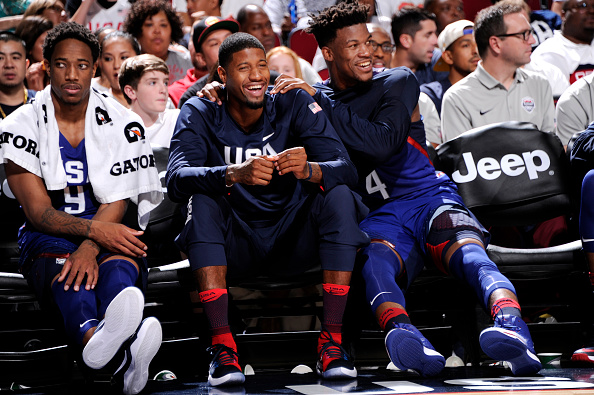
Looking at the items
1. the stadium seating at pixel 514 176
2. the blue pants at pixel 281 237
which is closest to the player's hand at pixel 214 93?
the blue pants at pixel 281 237

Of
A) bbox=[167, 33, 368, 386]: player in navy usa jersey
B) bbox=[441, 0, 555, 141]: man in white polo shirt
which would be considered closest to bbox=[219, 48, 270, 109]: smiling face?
bbox=[167, 33, 368, 386]: player in navy usa jersey

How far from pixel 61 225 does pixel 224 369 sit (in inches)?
36.4

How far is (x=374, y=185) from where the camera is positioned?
330cm

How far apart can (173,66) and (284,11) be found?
1611 millimetres

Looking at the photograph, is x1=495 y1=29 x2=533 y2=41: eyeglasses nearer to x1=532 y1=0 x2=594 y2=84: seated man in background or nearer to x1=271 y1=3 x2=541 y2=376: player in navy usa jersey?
x1=532 y1=0 x2=594 y2=84: seated man in background

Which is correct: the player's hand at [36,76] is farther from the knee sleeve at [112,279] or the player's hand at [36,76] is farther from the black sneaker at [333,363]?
the black sneaker at [333,363]

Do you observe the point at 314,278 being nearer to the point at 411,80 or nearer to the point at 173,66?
the point at 411,80

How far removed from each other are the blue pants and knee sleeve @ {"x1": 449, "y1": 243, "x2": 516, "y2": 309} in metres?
0.38

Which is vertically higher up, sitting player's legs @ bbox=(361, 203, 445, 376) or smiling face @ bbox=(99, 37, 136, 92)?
smiling face @ bbox=(99, 37, 136, 92)

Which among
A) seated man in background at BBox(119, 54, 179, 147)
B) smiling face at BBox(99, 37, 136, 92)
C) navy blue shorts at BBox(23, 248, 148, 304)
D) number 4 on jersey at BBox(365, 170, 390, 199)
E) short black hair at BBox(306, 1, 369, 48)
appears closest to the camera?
navy blue shorts at BBox(23, 248, 148, 304)

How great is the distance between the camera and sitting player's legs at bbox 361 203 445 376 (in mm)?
2498

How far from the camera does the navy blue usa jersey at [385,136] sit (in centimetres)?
317

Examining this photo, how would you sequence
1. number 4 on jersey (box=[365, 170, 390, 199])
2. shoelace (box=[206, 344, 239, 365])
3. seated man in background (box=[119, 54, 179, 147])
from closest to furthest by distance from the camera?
shoelace (box=[206, 344, 239, 365]), number 4 on jersey (box=[365, 170, 390, 199]), seated man in background (box=[119, 54, 179, 147])

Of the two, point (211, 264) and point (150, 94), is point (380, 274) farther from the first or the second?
point (150, 94)
